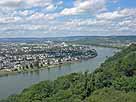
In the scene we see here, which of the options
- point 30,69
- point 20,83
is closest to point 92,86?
point 20,83

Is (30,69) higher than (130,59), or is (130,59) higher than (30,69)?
(130,59)

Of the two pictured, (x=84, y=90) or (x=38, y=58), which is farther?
(x=38, y=58)

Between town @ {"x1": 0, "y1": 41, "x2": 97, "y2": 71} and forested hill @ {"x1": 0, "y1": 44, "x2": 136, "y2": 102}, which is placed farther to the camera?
town @ {"x1": 0, "y1": 41, "x2": 97, "y2": 71}

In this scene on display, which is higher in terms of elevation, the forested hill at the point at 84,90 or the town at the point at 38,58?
the forested hill at the point at 84,90

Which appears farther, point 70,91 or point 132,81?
point 132,81

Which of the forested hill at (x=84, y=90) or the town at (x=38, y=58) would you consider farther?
the town at (x=38, y=58)

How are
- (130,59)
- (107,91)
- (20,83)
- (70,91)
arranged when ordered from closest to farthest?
(107,91) < (70,91) < (130,59) < (20,83)

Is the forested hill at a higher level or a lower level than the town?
higher

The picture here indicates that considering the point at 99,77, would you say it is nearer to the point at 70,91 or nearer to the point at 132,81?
the point at 132,81

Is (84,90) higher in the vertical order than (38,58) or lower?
higher

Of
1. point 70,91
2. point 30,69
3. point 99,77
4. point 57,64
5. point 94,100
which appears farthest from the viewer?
point 57,64
